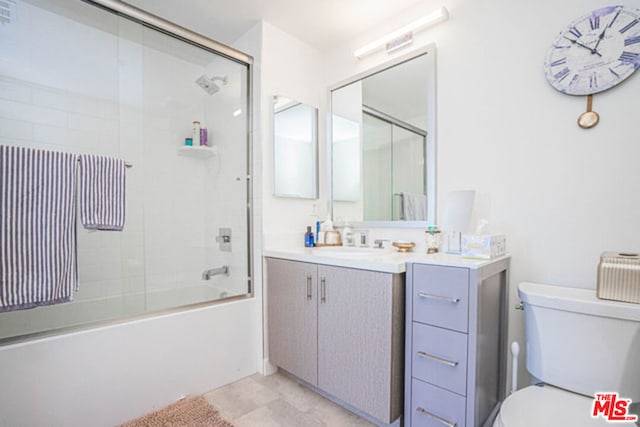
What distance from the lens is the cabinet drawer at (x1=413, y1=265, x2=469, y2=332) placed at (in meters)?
1.13

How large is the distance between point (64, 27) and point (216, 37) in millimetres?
912

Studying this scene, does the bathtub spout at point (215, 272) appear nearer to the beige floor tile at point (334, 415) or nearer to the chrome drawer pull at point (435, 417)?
the beige floor tile at point (334, 415)

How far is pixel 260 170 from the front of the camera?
197cm

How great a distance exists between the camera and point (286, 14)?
6.19ft

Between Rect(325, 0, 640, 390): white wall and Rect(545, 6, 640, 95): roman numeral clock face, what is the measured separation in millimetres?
38

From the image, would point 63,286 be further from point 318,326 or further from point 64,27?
point 64,27

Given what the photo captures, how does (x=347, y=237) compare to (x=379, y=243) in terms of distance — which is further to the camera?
(x=347, y=237)

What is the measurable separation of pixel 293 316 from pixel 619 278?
1443mm

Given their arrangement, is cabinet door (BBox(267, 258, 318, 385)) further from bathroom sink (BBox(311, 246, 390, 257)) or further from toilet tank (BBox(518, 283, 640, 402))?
toilet tank (BBox(518, 283, 640, 402))

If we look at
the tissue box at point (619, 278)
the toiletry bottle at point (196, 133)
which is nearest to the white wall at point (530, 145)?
the tissue box at point (619, 278)

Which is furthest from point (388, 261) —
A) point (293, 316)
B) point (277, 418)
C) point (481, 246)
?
point (277, 418)

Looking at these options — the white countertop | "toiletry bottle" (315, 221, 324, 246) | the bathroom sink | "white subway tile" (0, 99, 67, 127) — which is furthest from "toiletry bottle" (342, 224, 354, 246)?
"white subway tile" (0, 99, 67, 127)

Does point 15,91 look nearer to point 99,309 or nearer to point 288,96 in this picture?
point 99,309

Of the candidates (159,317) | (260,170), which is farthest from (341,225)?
(159,317)
